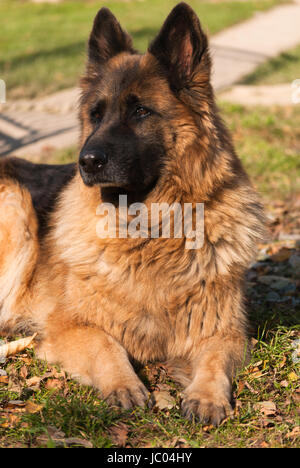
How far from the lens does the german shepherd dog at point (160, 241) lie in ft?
10.7

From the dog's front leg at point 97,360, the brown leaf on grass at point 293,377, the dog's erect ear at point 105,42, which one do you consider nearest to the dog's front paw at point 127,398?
the dog's front leg at point 97,360

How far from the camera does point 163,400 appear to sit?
10.1 ft

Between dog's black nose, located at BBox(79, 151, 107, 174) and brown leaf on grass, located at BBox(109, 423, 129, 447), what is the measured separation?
148cm

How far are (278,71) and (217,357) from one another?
40.3 ft

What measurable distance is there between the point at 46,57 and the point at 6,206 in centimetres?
1195

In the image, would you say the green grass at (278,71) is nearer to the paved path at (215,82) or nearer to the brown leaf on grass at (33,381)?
the paved path at (215,82)

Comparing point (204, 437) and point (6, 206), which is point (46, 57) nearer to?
point (6, 206)

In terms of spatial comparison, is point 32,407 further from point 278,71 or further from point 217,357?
point 278,71

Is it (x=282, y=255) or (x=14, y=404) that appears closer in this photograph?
(x=14, y=404)

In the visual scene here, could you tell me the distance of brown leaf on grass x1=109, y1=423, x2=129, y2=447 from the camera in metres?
2.68

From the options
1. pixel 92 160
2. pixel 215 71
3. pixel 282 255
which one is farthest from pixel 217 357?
pixel 215 71

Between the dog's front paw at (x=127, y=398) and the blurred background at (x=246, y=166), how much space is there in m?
0.06

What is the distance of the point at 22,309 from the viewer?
4066mm

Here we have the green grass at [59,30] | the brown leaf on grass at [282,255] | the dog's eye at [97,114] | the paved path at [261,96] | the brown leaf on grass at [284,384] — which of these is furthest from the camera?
the green grass at [59,30]
